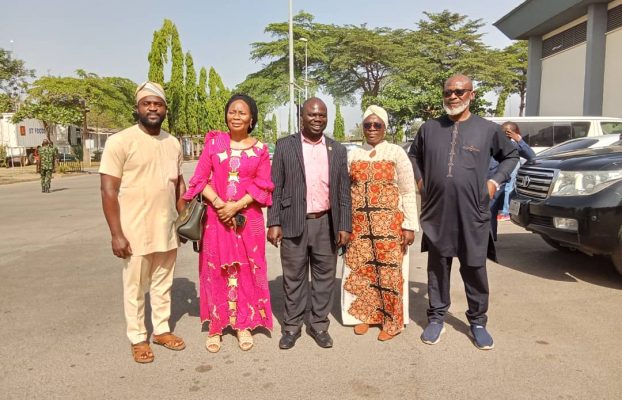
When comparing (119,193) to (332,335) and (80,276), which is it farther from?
(80,276)

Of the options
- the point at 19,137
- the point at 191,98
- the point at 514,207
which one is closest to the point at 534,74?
the point at 514,207

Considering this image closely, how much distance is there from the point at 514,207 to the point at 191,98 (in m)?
41.3

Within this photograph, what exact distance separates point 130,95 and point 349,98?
18.7 m

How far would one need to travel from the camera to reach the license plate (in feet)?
17.3

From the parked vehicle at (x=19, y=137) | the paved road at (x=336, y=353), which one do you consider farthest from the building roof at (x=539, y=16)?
the parked vehicle at (x=19, y=137)

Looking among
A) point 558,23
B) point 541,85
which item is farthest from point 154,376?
point 541,85

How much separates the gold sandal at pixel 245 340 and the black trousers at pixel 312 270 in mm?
270

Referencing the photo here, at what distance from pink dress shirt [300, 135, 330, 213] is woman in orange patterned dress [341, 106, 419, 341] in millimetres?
279

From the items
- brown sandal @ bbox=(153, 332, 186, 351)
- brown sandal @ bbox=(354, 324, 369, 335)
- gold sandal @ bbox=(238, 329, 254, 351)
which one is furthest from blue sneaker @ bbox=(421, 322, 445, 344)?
brown sandal @ bbox=(153, 332, 186, 351)

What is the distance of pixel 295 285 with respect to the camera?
3393 mm

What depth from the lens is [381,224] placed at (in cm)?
339

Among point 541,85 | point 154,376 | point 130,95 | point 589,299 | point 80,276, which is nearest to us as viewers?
point 154,376

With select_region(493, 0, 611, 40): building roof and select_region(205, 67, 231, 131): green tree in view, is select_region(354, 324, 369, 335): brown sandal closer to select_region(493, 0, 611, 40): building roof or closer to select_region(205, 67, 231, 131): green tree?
select_region(493, 0, 611, 40): building roof

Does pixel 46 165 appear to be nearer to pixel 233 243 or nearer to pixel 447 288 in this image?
pixel 233 243
